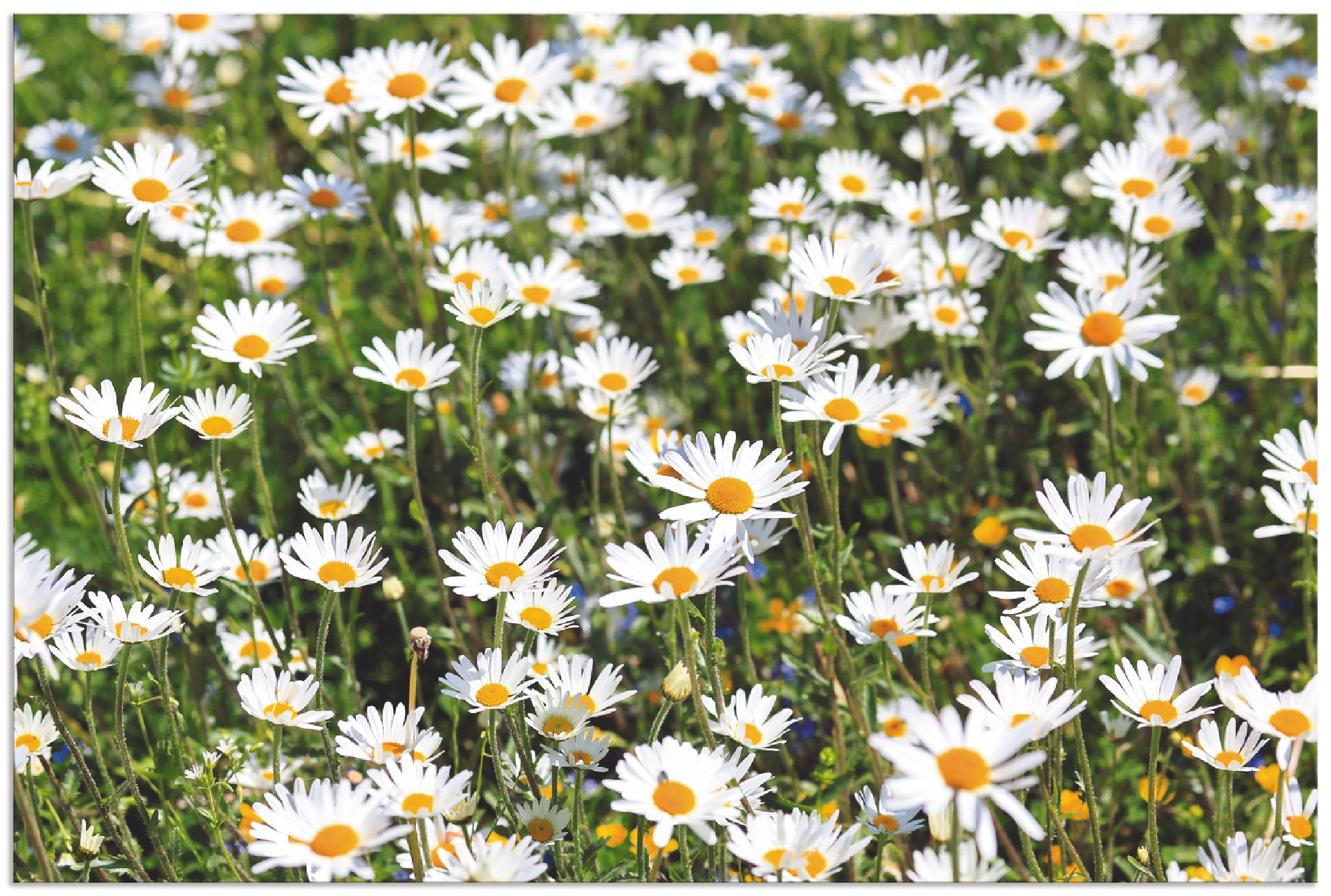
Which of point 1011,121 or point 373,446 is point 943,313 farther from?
point 373,446

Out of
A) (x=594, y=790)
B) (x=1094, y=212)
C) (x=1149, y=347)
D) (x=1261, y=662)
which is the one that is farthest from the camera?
(x=1094, y=212)

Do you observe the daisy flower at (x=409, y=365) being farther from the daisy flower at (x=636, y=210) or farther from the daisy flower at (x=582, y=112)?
the daisy flower at (x=582, y=112)

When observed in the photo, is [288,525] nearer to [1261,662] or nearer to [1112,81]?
[1261,662]

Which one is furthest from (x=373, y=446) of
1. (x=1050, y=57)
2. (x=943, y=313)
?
(x=1050, y=57)

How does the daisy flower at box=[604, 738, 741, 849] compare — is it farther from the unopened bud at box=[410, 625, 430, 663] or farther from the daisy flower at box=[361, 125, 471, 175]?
the daisy flower at box=[361, 125, 471, 175]

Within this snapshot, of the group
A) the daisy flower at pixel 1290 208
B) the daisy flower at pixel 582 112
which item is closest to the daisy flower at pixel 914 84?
the daisy flower at pixel 582 112

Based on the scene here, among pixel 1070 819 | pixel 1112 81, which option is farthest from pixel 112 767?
pixel 1112 81
